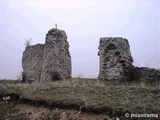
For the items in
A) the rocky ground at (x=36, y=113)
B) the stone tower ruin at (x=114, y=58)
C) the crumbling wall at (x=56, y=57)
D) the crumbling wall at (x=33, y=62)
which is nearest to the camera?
the rocky ground at (x=36, y=113)

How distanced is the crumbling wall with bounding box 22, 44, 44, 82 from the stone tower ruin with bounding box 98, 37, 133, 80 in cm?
497

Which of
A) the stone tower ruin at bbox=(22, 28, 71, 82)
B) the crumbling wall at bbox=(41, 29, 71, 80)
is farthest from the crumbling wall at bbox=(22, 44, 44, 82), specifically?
the crumbling wall at bbox=(41, 29, 71, 80)

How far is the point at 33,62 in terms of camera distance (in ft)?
58.9

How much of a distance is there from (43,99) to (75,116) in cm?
227

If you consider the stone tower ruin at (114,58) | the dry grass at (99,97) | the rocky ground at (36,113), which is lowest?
the rocky ground at (36,113)

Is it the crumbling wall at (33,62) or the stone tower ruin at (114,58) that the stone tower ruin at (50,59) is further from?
the stone tower ruin at (114,58)

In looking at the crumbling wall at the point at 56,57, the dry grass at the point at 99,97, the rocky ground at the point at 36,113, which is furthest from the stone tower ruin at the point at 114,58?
the rocky ground at the point at 36,113

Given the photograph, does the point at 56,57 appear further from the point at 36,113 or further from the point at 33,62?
the point at 36,113

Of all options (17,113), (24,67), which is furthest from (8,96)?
(24,67)

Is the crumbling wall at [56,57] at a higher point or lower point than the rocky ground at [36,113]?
higher

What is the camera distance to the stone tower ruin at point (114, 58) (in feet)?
45.9

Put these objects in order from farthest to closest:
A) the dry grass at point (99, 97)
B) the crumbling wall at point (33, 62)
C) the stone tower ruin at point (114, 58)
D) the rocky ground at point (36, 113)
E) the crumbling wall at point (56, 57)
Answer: the crumbling wall at point (33, 62), the crumbling wall at point (56, 57), the stone tower ruin at point (114, 58), the rocky ground at point (36, 113), the dry grass at point (99, 97)

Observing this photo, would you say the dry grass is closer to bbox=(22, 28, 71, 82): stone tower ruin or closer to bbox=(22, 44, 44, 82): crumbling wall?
bbox=(22, 28, 71, 82): stone tower ruin

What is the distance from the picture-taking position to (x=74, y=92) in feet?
33.6
